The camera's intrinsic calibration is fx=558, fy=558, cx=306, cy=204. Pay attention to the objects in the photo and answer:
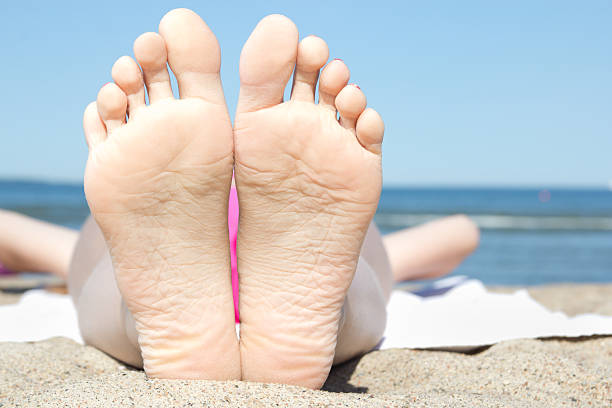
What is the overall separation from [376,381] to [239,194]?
17.7 inches

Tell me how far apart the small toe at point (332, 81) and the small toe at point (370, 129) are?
0.06m

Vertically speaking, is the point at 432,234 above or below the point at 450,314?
above

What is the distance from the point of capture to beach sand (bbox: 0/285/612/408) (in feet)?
2.59

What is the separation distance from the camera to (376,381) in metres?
1.05

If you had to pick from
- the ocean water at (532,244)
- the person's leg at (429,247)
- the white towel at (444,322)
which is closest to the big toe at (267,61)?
the white towel at (444,322)

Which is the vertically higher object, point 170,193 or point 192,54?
point 192,54

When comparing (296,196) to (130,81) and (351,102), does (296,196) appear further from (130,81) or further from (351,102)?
(130,81)

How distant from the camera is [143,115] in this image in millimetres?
→ 842

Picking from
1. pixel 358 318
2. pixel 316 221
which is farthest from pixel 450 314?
pixel 316 221

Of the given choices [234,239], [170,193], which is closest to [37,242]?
[234,239]

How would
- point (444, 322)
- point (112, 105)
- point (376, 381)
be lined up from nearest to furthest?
point (112, 105) < point (376, 381) < point (444, 322)

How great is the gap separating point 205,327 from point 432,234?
A: 43.0 inches

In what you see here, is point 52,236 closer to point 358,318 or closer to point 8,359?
point 8,359

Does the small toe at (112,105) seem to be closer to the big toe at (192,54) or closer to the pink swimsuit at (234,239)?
the big toe at (192,54)
